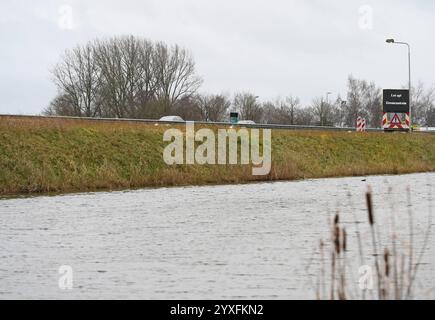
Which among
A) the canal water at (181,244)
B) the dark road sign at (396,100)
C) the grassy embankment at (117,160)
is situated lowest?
the canal water at (181,244)

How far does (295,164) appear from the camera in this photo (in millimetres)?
33469

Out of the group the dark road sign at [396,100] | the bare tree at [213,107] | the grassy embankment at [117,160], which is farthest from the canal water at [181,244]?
the bare tree at [213,107]

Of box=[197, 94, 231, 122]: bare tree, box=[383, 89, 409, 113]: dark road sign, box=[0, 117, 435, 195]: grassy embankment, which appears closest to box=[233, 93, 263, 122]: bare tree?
box=[197, 94, 231, 122]: bare tree

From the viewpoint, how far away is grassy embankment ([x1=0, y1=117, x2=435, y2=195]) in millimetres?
24953

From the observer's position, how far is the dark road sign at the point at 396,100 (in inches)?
1984

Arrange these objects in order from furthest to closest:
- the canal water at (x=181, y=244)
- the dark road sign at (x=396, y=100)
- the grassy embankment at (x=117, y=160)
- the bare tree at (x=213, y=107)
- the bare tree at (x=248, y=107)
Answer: the bare tree at (x=248, y=107), the bare tree at (x=213, y=107), the dark road sign at (x=396, y=100), the grassy embankment at (x=117, y=160), the canal water at (x=181, y=244)

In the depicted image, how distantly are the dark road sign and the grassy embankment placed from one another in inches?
461

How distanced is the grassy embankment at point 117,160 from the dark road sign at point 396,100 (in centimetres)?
1170

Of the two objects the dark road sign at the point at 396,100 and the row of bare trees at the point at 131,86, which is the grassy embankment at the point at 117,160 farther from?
the row of bare trees at the point at 131,86

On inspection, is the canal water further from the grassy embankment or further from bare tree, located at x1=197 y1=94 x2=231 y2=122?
bare tree, located at x1=197 y1=94 x2=231 y2=122

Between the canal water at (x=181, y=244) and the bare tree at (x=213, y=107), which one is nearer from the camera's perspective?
the canal water at (x=181, y=244)

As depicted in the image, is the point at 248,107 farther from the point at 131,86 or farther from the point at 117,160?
the point at 117,160

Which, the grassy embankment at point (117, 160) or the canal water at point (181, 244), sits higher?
the grassy embankment at point (117, 160)
